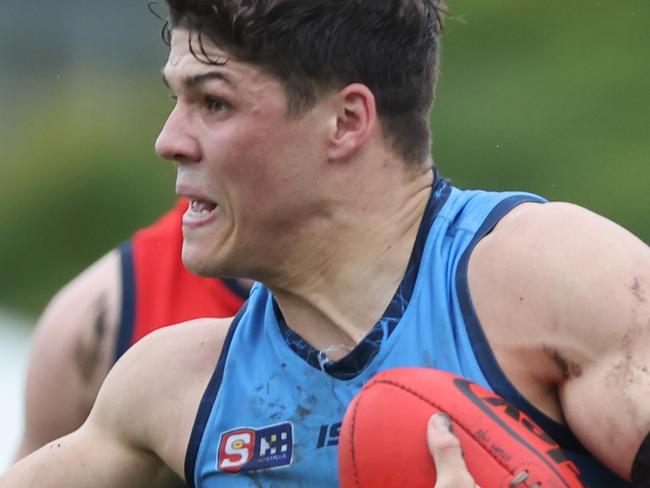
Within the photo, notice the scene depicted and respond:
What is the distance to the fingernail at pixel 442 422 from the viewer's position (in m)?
3.60

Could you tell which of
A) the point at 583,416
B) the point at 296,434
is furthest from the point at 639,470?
the point at 296,434

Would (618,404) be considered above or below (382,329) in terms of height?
below

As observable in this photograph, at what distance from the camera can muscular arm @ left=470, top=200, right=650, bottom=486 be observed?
12.0 ft

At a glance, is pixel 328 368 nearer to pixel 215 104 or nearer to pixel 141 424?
pixel 141 424

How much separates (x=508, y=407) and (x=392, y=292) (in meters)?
0.51

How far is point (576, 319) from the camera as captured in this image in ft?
12.2

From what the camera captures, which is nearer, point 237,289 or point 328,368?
point 328,368

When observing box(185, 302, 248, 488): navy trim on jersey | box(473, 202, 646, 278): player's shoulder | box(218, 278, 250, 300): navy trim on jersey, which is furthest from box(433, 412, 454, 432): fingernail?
box(218, 278, 250, 300): navy trim on jersey

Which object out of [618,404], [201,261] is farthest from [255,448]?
[618,404]

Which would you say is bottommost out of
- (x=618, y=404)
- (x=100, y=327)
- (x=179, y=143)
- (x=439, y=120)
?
(x=618, y=404)

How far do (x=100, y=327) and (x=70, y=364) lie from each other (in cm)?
15

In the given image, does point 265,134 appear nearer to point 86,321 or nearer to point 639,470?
point 639,470

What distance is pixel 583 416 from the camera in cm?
371

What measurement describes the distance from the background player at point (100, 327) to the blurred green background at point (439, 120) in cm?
683
